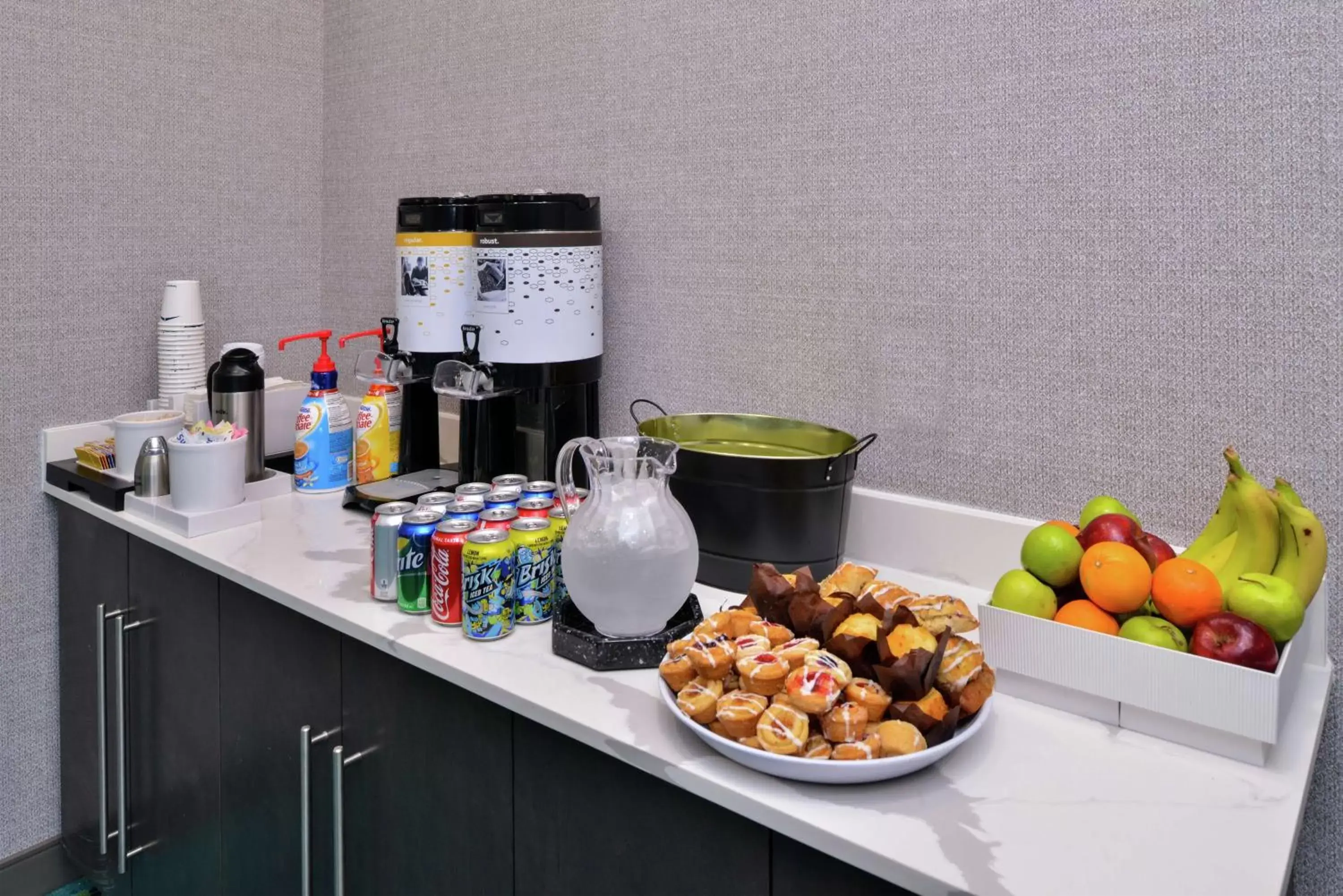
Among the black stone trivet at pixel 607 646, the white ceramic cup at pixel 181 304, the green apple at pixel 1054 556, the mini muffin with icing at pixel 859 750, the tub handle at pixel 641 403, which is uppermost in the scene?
the white ceramic cup at pixel 181 304

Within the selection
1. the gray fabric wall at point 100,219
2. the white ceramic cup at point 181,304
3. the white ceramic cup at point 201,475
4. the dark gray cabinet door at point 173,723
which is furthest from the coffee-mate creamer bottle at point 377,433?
the gray fabric wall at point 100,219

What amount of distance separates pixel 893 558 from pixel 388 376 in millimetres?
865

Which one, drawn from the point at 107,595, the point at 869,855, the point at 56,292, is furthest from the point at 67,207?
the point at 869,855

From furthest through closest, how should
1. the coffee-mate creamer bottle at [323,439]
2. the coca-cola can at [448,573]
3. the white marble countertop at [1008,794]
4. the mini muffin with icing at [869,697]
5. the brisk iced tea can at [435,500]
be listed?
1. the coffee-mate creamer bottle at [323,439]
2. the brisk iced tea can at [435,500]
3. the coca-cola can at [448,573]
4. the mini muffin with icing at [869,697]
5. the white marble countertop at [1008,794]

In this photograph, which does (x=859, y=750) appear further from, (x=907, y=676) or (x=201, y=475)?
(x=201, y=475)

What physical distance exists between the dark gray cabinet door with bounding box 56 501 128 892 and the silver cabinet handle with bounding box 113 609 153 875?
0.03m

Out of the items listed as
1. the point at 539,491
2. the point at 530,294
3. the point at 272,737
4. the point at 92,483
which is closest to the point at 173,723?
the point at 272,737

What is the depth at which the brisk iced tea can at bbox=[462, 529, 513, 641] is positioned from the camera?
3.56 feet

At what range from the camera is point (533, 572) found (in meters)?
1.14

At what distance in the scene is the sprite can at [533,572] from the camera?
1127mm

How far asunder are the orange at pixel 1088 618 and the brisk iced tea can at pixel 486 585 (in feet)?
1.93

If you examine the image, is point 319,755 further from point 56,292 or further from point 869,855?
point 56,292

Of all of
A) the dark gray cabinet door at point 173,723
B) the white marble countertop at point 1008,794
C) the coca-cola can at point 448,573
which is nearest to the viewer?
the white marble countertop at point 1008,794

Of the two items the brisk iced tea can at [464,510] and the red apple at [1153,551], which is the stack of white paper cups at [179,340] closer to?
the brisk iced tea can at [464,510]
